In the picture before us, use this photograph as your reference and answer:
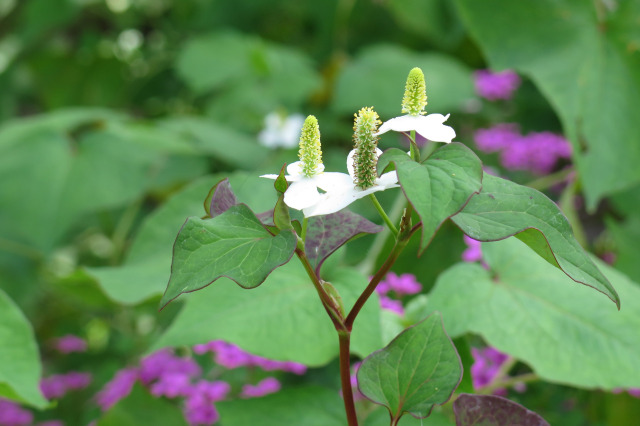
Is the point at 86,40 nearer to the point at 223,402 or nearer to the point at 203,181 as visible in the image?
the point at 203,181

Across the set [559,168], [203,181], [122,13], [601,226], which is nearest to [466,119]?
[559,168]

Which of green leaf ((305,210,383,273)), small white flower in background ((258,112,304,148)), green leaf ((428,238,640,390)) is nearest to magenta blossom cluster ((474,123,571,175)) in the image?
small white flower in background ((258,112,304,148))

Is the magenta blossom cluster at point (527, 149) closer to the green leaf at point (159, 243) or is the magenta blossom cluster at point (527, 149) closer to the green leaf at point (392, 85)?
the green leaf at point (392, 85)

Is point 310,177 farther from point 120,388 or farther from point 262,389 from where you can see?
point 120,388

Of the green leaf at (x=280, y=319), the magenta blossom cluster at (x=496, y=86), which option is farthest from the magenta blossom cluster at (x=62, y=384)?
the magenta blossom cluster at (x=496, y=86)

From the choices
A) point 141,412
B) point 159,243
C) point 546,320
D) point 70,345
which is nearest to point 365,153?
point 546,320

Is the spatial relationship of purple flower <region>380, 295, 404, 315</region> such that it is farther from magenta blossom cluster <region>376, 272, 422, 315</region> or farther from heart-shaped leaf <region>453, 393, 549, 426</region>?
heart-shaped leaf <region>453, 393, 549, 426</region>
